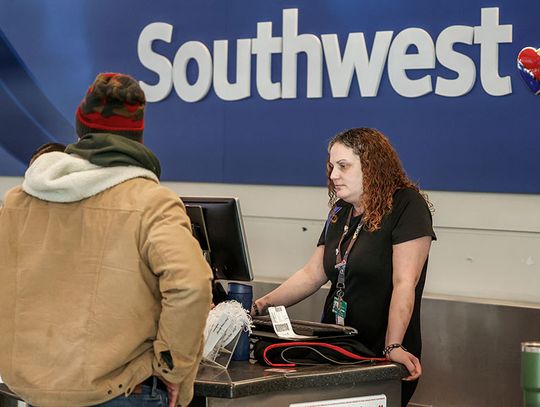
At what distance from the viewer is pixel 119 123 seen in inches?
96.3

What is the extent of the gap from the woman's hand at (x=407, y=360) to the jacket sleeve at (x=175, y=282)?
925 mm

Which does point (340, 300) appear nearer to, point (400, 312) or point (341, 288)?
point (341, 288)

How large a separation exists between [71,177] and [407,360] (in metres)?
1.31

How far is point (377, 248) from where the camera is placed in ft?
11.1

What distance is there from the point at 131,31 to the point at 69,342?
3.76 meters

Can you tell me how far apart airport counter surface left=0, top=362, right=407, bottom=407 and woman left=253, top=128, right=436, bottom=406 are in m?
0.19

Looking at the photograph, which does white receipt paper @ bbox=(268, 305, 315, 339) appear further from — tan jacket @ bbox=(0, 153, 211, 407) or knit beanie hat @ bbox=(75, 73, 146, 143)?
knit beanie hat @ bbox=(75, 73, 146, 143)

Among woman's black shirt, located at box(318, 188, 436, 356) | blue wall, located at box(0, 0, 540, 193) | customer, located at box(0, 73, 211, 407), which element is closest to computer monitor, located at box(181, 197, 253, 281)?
woman's black shirt, located at box(318, 188, 436, 356)

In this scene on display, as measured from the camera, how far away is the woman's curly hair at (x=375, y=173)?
11.2ft

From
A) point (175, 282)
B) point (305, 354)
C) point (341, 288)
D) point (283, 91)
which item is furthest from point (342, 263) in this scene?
point (283, 91)

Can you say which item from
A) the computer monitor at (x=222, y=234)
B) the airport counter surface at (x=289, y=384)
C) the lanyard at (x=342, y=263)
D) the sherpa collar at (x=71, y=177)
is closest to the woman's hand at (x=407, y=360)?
the airport counter surface at (x=289, y=384)

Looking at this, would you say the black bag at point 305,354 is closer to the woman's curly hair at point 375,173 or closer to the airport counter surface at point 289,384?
the airport counter surface at point 289,384

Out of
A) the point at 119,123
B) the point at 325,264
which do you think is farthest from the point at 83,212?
the point at 325,264

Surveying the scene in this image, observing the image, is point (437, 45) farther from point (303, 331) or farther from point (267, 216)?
point (303, 331)
